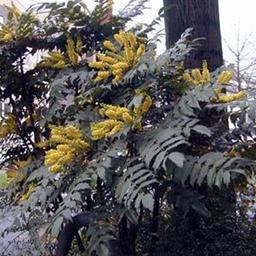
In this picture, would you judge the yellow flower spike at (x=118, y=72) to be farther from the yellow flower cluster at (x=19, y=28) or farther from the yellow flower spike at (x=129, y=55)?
the yellow flower cluster at (x=19, y=28)

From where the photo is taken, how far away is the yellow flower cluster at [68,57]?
2.78 m

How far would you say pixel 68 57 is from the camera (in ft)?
9.30

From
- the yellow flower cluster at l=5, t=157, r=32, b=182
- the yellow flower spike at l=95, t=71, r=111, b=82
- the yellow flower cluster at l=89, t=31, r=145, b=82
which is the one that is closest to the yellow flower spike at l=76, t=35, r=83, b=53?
the yellow flower cluster at l=89, t=31, r=145, b=82

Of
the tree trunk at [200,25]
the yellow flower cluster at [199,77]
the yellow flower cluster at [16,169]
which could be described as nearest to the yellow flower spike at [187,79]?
the yellow flower cluster at [199,77]

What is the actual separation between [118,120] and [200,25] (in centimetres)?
142

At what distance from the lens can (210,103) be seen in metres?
2.35

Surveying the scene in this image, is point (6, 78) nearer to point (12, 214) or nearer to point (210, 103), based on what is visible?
point (12, 214)

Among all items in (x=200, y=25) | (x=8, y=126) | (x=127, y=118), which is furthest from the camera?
(x=200, y=25)

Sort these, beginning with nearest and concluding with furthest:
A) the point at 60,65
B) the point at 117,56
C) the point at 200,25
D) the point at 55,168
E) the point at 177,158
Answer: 1. the point at 177,158
2. the point at 55,168
3. the point at 117,56
4. the point at 60,65
5. the point at 200,25

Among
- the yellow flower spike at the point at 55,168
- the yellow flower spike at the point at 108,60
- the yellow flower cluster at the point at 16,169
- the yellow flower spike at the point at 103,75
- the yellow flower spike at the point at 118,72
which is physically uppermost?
the yellow flower spike at the point at 108,60

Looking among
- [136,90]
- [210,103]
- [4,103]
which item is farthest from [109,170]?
[4,103]

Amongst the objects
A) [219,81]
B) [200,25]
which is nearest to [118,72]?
[219,81]

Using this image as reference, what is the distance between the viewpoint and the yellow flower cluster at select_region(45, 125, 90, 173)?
236 cm

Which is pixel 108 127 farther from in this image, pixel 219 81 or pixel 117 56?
pixel 219 81
